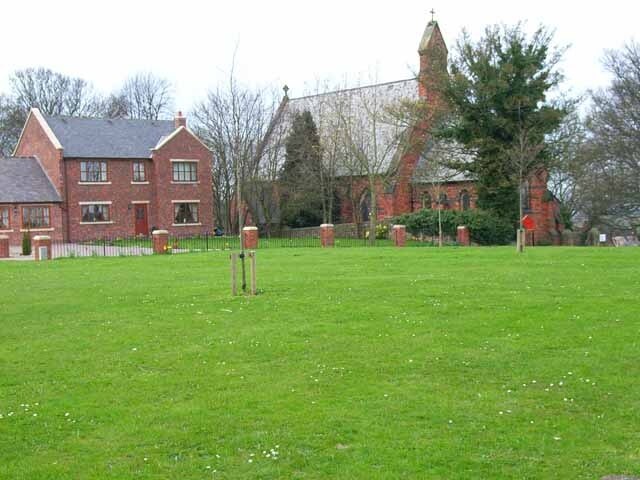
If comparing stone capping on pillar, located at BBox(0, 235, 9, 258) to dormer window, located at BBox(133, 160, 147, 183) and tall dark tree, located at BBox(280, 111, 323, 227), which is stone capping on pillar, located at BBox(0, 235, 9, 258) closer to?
dormer window, located at BBox(133, 160, 147, 183)

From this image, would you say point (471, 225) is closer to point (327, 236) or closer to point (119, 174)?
point (327, 236)

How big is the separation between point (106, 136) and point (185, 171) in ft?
18.8

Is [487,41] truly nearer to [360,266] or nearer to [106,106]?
[360,266]

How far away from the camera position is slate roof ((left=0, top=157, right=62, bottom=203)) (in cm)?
4622

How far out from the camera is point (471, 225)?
40438mm

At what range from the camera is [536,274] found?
19.1 m

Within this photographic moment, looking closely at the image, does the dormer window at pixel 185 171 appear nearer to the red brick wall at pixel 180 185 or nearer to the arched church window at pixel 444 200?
the red brick wall at pixel 180 185

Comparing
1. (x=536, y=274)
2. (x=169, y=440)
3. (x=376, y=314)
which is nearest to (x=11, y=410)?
(x=169, y=440)

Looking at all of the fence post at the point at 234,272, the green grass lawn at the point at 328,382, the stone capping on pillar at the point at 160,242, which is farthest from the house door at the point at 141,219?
the fence post at the point at 234,272

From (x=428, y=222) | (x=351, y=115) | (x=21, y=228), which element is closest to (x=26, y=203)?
(x=21, y=228)

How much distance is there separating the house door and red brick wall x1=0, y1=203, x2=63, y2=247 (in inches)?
212

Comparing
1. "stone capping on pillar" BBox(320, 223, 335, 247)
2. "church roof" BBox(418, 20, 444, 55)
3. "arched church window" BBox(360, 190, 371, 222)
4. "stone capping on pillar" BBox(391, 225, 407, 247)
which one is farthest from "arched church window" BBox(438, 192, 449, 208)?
"stone capping on pillar" BBox(320, 223, 335, 247)

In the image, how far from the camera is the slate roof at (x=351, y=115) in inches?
1983

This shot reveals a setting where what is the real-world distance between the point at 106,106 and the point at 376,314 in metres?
70.5
